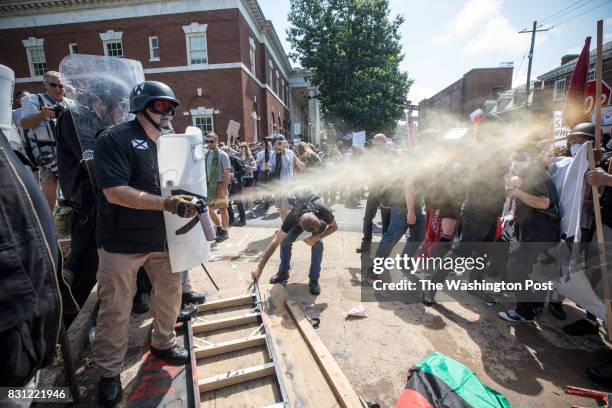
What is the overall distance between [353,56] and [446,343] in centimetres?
2490

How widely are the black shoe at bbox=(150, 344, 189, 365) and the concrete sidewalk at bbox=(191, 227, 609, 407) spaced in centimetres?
136

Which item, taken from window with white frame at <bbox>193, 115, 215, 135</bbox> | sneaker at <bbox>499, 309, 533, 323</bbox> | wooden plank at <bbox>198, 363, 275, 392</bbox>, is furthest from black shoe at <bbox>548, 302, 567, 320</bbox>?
window with white frame at <bbox>193, 115, 215, 135</bbox>

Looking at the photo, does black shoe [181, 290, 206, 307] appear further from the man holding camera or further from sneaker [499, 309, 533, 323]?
sneaker [499, 309, 533, 323]

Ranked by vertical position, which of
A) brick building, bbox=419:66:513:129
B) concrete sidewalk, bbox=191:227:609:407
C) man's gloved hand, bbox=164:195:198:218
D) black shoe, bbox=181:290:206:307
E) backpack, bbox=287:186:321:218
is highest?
brick building, bbox=419:66:513:129

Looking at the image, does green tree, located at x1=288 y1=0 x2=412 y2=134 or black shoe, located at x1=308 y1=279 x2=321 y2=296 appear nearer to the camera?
black shoe, located at x1=308 y1=279 x2=321 y2=296

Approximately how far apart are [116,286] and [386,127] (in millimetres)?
25636

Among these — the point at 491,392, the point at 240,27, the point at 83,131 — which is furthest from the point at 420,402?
the point at 240,27

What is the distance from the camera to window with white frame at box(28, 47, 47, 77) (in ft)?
60.8

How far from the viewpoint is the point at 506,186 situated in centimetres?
356

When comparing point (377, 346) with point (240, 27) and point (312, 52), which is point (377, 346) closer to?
point (240, 27)

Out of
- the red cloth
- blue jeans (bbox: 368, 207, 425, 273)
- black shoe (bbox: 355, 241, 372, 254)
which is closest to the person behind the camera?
the red cloth

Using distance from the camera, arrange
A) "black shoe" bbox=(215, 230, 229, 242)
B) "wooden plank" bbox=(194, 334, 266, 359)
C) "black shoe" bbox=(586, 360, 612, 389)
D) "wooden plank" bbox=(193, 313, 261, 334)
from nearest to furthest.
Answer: "black shoe" bbox=(586, 360, 612, 389) → "wooden plank" bbox=(194, 334, 266, 359) → "wooden plank" bbox=(193, 313, 261, 334) → "black shoe" bbox=(215, 230, 229, 242)

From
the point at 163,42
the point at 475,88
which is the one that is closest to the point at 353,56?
the point at 163,42

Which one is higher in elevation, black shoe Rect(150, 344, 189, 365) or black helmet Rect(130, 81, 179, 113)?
black helmet Rect(130, 81, 179, 113)
